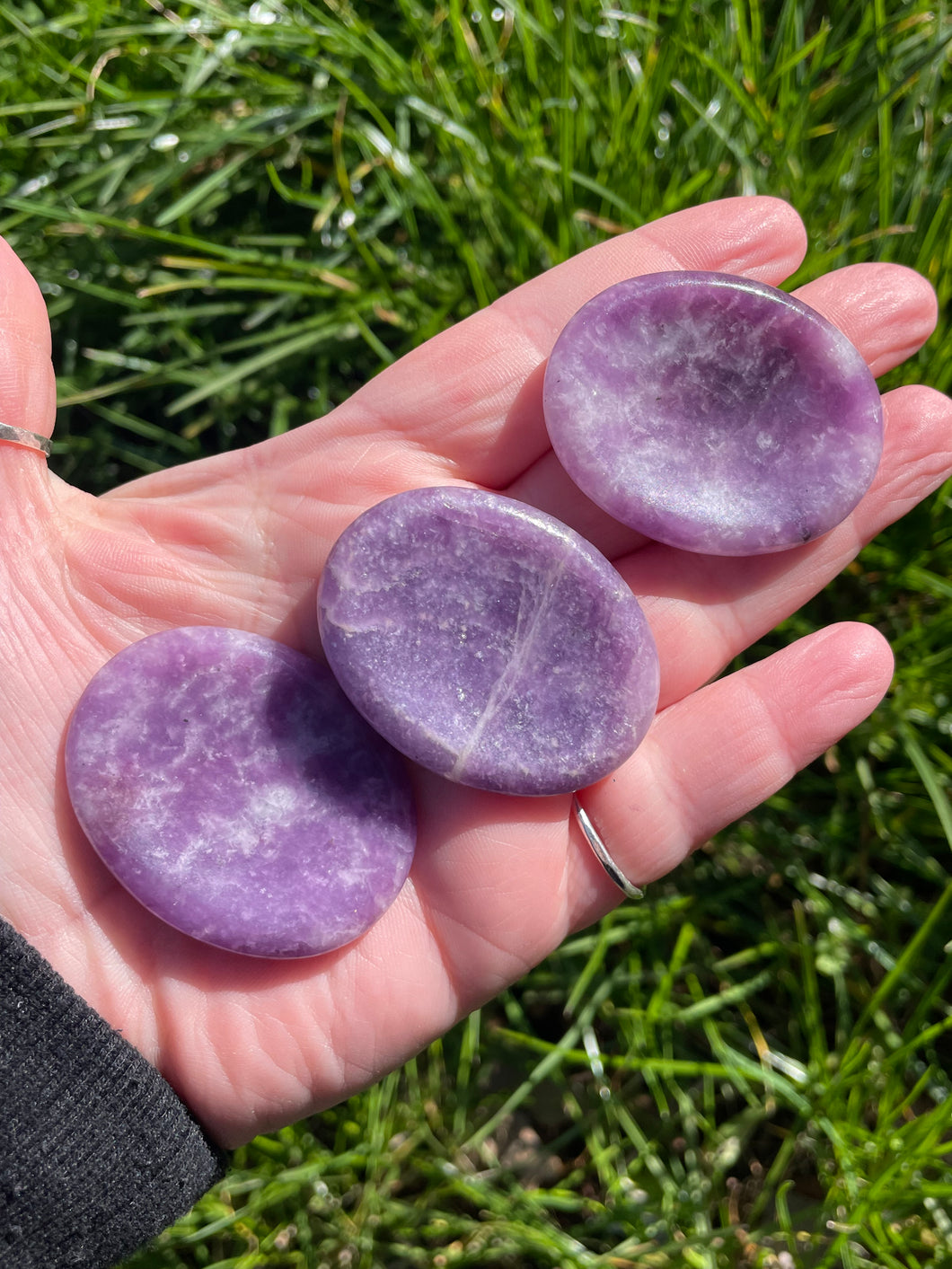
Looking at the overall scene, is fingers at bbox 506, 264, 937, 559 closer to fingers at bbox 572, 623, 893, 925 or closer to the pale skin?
the pale skin

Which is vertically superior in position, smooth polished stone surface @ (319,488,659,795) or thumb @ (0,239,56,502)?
thumb @ (0,239,56,502)

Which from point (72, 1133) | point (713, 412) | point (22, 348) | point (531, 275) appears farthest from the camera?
point (531, 275)

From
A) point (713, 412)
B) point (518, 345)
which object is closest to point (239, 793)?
point (518, 345)

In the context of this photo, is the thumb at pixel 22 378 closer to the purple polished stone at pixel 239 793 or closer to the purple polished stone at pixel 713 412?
the purple polished stone at pixel 239 793

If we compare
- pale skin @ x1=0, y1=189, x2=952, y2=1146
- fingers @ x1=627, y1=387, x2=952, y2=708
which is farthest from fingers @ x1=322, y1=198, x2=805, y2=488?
fingers @ x1=627, y1=387, x2=952, y2=708

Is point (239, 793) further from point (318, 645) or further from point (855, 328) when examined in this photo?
point (855, 328)

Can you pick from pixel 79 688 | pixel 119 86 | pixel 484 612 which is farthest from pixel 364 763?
pixel 119 86
